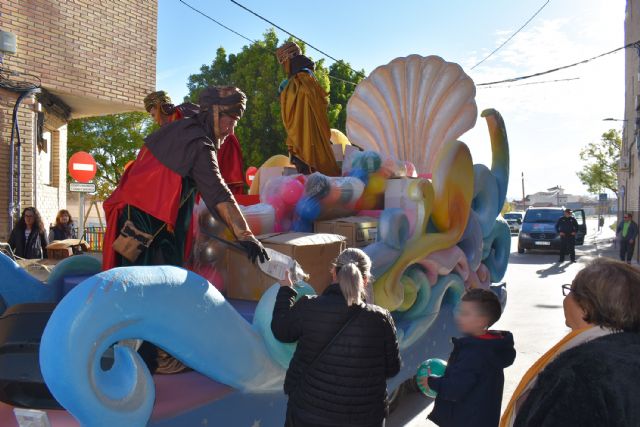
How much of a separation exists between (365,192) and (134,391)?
2767mm

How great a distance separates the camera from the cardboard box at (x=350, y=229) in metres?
3.56

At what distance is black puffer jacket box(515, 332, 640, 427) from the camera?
1.24 metres

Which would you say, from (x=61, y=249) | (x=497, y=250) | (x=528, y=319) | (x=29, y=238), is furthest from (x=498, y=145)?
(x=29, y=238)

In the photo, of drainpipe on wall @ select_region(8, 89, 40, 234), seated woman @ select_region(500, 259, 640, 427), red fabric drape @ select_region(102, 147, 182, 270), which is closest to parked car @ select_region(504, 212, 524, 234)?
drainpipe on wall @ select_region(8, 89, 40, 234)

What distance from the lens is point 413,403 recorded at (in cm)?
425

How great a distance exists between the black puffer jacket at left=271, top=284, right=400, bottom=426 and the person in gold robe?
8.47 ft

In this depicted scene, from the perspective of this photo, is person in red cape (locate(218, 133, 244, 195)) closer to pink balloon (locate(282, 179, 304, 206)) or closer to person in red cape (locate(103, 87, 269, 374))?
pink balloon (locate(282, 179, 304, 206))

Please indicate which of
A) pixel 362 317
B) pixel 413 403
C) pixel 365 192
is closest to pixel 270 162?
pixel 365 192

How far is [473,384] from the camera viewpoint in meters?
2.04

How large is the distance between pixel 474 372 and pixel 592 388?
2.66 ft

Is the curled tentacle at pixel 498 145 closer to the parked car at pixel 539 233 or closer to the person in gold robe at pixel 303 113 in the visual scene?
the person in gold robe at pixel 303 113

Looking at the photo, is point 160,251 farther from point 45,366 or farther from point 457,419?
point 457,419

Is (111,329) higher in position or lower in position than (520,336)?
higher

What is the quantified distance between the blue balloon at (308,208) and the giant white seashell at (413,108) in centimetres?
220
